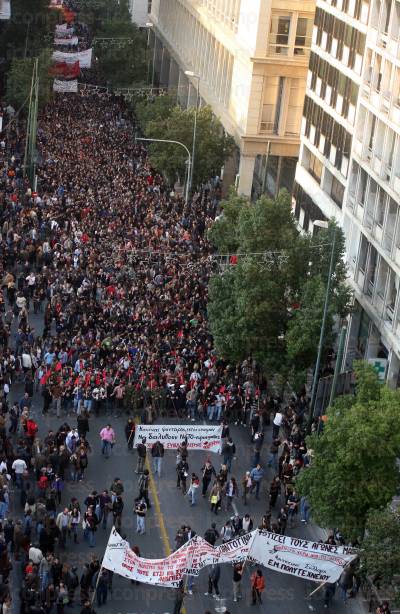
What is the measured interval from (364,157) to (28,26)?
56.2m

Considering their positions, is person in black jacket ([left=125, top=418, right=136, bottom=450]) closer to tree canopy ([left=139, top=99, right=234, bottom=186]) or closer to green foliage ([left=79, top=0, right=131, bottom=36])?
tree canopy ([left=139, top=99, right=234, bottom=186])

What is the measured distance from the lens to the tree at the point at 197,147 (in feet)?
239

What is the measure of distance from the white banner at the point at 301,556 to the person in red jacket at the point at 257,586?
1.16 feet

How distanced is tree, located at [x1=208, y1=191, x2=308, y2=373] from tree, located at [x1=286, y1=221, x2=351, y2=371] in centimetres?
54

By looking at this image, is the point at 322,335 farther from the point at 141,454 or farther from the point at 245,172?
the point at 245,172

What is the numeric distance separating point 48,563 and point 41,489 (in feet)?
14.8

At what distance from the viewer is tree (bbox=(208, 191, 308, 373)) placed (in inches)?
1737

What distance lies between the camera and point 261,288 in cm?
4397

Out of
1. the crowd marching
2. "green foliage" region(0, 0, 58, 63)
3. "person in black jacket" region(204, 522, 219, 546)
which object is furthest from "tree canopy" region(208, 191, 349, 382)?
"green foliage" region(0, 0, 58, 63)

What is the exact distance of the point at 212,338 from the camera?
4856cm

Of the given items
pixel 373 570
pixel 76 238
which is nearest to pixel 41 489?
pixel 373 570

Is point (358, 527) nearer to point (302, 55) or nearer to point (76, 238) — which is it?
point (76, 238)

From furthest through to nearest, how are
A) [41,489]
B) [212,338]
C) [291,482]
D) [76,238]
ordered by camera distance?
[76,238]
[212,338]
[291,482]
[41,489]

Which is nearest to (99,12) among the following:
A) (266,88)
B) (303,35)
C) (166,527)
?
(266,88)
